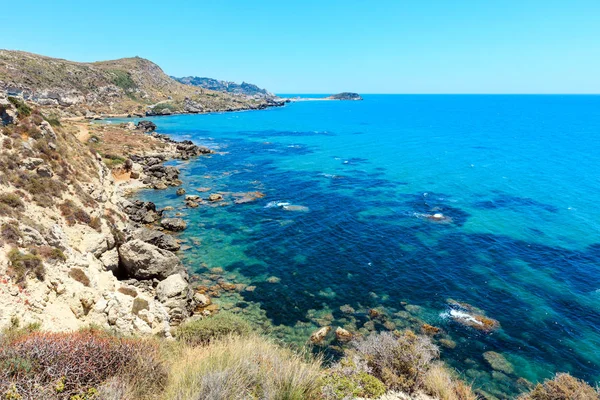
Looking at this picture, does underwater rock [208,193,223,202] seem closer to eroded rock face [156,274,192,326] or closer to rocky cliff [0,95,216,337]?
rocky cliff [0,95,216,337]

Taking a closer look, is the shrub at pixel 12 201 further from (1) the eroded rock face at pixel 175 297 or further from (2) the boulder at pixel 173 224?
(2) the boulder at pixel 173 224

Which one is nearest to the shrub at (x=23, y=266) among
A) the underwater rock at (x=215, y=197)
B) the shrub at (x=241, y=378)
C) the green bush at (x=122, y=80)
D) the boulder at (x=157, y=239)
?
the shrub at (x=241, y=378)

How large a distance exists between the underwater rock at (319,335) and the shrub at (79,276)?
16290 mm

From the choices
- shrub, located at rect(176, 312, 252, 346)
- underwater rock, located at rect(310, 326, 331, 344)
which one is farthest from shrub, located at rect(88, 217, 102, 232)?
underwater rock, located at rect(310, 326, 331, 344)

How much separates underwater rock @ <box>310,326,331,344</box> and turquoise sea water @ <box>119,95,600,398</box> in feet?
2.60

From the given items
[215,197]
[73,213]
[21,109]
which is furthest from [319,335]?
[21,109]

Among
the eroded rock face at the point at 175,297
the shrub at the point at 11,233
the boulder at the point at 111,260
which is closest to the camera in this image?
the shrub at the point at 11,233

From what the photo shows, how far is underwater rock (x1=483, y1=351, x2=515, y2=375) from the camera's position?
2270 centimetres

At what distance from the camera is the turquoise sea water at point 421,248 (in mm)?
26266

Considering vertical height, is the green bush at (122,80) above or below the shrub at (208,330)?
above

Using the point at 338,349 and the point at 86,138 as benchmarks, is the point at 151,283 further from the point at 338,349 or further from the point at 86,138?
the point at 86,138

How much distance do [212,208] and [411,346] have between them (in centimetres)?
4008

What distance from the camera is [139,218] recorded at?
45.0 meters

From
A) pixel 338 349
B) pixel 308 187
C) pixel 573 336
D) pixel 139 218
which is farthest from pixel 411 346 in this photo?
pixel 308 187
